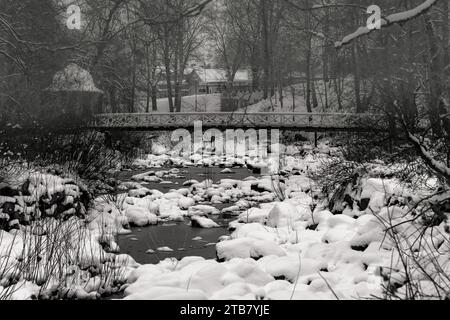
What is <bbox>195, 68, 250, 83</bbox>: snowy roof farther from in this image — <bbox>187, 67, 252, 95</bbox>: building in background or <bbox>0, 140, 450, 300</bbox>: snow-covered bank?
<bbox>0, 140, 450, 300</bbox>: snow-covered bank

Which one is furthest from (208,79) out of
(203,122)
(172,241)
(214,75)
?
(172,241)

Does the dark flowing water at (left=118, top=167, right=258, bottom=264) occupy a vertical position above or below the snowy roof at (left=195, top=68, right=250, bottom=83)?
below

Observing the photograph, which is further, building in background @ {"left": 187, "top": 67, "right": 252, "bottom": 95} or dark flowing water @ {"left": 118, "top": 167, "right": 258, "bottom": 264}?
building in background @ {"left": 187, "top": 67, "right": 252, "bottom": 95}

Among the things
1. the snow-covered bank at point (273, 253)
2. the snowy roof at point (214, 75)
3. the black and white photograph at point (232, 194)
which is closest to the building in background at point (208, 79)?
the snowy roof at point (214, 75)

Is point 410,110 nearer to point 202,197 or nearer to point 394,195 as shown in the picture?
point 394,195

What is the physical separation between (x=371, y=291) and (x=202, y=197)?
31.0ft

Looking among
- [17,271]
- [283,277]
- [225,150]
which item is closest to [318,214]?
[283,277]

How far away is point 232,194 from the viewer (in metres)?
14.5

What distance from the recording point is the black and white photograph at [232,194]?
438 cm

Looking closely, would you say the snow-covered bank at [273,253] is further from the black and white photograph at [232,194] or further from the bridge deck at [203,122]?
the bridge deck at [203,122]

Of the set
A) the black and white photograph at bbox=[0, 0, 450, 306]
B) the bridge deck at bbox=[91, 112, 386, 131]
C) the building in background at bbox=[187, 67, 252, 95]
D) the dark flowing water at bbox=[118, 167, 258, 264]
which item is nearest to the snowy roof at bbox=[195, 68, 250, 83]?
the building in background at bbox=[187, 67, 252, 95]

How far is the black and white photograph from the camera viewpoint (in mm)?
4383

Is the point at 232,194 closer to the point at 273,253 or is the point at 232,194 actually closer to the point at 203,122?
the point at 273,253

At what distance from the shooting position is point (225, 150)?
28172mm
